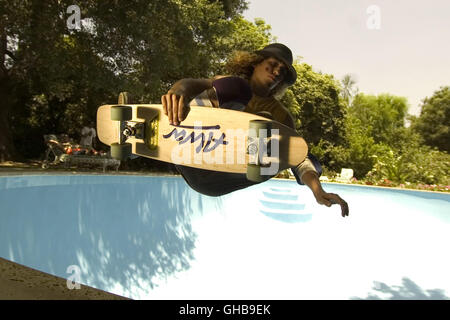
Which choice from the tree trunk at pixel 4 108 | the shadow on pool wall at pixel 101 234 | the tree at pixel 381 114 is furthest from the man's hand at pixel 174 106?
the tree at pixel 381 114

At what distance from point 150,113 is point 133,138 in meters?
0.16

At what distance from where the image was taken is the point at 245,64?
1295 mm

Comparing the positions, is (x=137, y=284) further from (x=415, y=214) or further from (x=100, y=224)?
(x=415, y=214)

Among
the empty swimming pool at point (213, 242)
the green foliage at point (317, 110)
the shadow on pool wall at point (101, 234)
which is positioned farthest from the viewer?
the green foliage at point (317, 110)

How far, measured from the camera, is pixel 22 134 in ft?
56.0

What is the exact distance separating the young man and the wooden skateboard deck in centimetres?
5

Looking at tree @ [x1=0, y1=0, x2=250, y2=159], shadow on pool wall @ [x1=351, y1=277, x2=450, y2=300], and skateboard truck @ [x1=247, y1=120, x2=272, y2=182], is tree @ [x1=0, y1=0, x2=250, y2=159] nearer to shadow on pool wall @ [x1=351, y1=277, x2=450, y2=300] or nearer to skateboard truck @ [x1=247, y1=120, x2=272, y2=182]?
shadow on pool wall @ [x1=351, y1=277, x2=450, y2=300]

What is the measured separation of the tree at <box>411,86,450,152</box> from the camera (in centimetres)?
3856

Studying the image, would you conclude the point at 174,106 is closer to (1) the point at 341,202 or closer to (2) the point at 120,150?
(2) the point at 120,150

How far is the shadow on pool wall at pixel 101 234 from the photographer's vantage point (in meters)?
5.28

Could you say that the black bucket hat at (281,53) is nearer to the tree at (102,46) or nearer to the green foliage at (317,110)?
the tree at (102,46)
